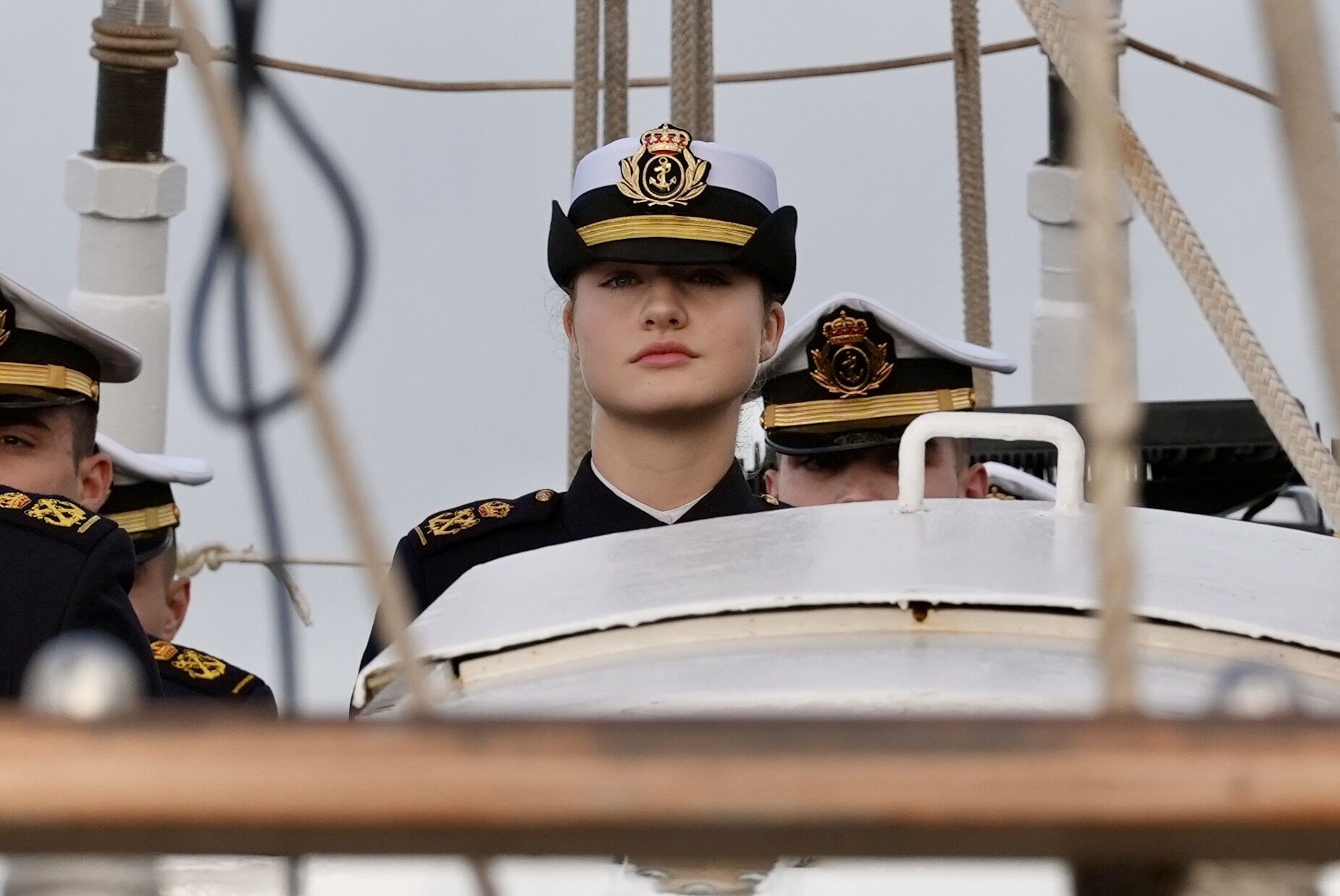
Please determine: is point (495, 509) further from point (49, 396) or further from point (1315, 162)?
point (1315, 162)

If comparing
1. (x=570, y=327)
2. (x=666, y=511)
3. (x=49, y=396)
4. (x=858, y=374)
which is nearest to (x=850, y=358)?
(x=858, y=374)

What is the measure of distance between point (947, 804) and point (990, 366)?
112 inches

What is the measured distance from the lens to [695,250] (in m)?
2.44

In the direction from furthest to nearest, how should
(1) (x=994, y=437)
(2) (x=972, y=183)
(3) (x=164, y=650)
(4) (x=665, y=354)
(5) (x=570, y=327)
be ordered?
(2) (x=972, y=183)
(3) (x=164, y=650)
(5) (x=570, y=327)
(4) (x=665, y=354)
(1) (x=994, y=437)

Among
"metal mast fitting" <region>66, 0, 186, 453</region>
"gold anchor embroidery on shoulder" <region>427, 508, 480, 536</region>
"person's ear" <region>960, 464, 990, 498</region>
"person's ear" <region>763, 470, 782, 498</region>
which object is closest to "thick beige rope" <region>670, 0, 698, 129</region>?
"person's ear" <region>763, 470, 782, 498</region>

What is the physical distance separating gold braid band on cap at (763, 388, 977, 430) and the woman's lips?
2.74ft

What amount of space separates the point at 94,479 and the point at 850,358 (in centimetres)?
109

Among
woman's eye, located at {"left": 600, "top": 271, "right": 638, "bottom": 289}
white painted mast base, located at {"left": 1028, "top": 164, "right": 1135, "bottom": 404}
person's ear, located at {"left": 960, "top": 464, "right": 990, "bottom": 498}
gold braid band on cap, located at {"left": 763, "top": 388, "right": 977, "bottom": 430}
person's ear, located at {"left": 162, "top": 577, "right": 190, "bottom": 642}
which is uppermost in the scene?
white painted mast base, located at {"left": 1028, "top": 164, "right": 1135, "bottom": 404}

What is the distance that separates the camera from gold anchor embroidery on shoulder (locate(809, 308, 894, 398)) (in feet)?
10.6

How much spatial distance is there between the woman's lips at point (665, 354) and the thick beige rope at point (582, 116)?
1.09 m

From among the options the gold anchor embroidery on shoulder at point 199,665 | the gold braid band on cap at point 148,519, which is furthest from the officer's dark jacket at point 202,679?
the gold braid band on cap at point 148,519

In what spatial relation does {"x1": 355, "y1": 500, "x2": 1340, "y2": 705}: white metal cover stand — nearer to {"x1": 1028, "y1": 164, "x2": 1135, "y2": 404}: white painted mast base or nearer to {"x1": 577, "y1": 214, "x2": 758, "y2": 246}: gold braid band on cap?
{"x1": 577, "y1": 214, "x2": 758, "y2": 246}: gold braid band on cap

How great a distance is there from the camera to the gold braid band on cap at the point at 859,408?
313cm

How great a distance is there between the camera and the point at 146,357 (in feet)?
15.4
